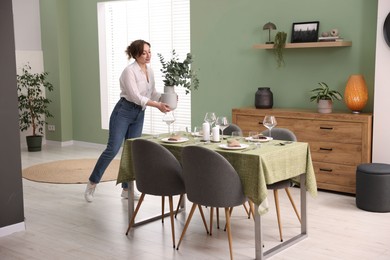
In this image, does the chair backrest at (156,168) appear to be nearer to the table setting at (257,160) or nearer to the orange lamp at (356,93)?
the table setting at (257,160)

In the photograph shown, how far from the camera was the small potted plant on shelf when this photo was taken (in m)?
5.32

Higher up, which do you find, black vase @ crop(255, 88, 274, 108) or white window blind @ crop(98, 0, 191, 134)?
white window blind @ crop(98, 0, 191, 134)

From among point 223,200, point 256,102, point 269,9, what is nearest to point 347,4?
point 269,9

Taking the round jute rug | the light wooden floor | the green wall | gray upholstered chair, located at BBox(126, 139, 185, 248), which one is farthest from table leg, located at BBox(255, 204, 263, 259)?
the round jute rug

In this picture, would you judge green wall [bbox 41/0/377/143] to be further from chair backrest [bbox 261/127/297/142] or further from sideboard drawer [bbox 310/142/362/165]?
chair backrest [bbox 261/127/297/142]

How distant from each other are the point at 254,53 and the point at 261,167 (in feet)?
9.98

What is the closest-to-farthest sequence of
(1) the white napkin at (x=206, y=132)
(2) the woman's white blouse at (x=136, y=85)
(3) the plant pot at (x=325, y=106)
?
(1) the white napkin at (x=206, y=132) < (2) the woman's white blouse at (x=136, y=85) < (3) the plant pot at (x=325, y=106)

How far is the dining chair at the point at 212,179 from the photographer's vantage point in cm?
345

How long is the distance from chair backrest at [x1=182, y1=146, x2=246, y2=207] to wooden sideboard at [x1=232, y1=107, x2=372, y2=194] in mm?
1974

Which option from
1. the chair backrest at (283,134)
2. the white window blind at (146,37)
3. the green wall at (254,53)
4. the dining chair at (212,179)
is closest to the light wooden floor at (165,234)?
the dining chair at (212,179)

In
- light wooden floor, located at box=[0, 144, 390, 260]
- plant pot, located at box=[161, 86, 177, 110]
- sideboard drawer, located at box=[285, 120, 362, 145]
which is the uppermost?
plant pot, located at box=[161, 86, 177, 110]

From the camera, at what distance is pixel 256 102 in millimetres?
5988

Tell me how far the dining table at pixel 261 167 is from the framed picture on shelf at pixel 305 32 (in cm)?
200

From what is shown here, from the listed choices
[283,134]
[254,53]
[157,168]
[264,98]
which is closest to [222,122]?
[283,134]
